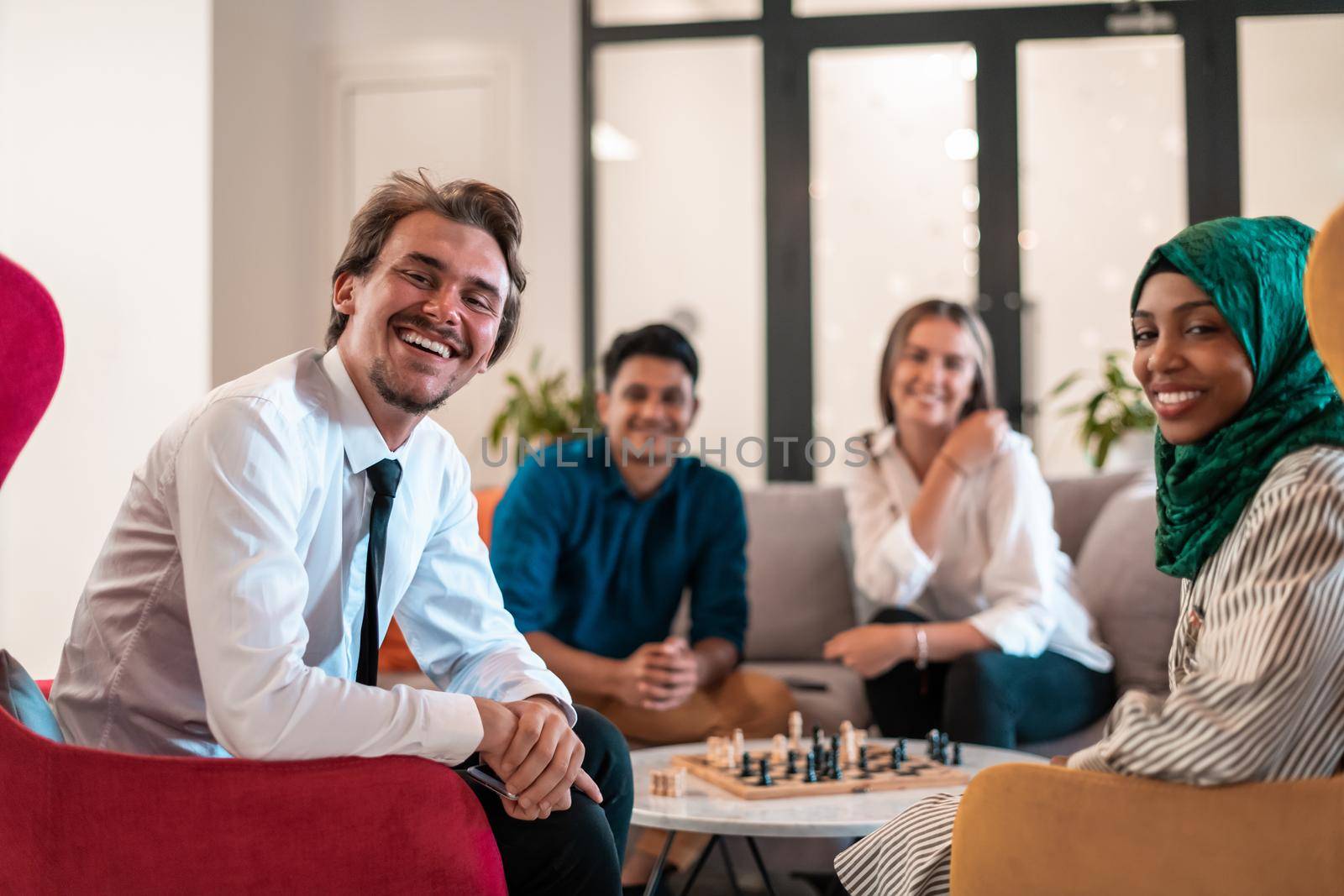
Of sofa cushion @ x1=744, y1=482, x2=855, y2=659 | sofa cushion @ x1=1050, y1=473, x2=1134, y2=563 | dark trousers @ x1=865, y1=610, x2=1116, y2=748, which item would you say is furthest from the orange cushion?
sofa cushion @ x1=1050, y1=473, x2=1134, y2=563

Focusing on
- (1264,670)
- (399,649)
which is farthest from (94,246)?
(1264,670)

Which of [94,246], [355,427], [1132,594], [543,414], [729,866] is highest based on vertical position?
[94,246]

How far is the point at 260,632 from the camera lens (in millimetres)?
1228

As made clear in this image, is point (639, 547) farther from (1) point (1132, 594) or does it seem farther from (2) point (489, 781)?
(2) point (489, 781)

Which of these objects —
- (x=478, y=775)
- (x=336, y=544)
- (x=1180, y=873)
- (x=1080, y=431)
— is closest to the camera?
(x=1180, y=873)

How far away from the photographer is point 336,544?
1488mm

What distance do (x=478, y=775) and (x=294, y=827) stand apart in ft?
0.76

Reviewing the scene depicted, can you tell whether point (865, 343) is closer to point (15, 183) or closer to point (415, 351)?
point (15, 183)

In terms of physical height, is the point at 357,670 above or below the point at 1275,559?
below

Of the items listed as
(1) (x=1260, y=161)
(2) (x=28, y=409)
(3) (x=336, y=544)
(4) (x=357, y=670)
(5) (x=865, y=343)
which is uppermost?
(1) (x=1260, y=161)

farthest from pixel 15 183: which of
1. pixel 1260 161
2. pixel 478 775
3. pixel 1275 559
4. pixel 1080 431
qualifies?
pixel 1260 161

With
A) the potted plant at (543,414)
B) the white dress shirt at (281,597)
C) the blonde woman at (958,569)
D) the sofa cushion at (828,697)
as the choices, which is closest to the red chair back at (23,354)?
the white dress shirt at (281,597)

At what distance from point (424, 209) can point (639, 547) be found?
1.30 m

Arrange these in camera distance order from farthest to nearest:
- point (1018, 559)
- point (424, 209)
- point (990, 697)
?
point (1018, 559)
point (990, 697)
point (424, 209)
